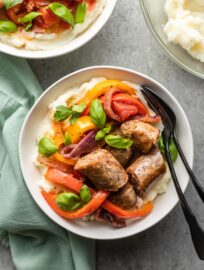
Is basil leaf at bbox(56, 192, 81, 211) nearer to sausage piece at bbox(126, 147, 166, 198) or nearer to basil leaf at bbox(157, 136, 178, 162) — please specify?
sausage piece at bbox(126, 147, 166, 198)

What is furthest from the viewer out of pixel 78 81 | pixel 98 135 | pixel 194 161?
pixel 194 161

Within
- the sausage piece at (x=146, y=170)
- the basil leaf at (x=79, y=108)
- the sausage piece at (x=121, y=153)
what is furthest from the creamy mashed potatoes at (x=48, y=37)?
the sausage piece at (x=146, y=170)

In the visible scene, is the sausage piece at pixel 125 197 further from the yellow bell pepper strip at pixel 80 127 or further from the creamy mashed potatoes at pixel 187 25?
the creamy mashed potatoes at pixel 187 25

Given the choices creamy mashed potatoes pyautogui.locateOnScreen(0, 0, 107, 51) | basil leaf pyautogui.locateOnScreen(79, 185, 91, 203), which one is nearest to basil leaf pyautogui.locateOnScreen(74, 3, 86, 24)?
creamy mashed potatoes pyautogui.locateOnScreen(0, 0, 107, 51)

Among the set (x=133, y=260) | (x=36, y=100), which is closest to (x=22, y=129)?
(x=36, y=100)

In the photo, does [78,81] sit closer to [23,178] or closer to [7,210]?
[23,178]

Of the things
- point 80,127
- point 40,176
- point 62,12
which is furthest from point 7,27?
point 40,176
